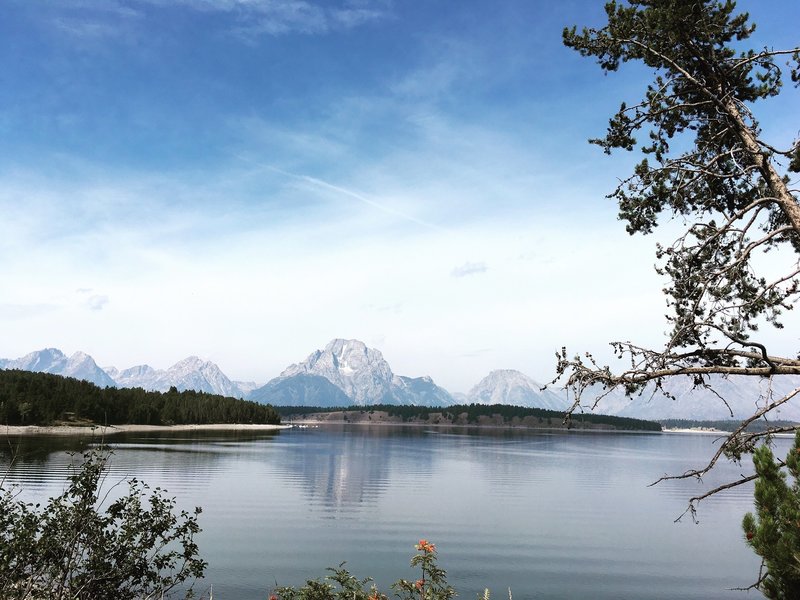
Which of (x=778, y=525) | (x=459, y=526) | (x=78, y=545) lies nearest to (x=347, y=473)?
(x=459, y=526)

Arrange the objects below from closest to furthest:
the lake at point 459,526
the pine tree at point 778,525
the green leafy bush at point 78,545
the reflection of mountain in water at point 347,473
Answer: the pine tree at point 778,525, the green leafy bush at point 78,545, the lake at point 459,526, the reflection of mountain in water at point 347,473

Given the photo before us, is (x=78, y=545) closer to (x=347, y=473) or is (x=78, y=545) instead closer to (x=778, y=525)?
(x=778, y=525)

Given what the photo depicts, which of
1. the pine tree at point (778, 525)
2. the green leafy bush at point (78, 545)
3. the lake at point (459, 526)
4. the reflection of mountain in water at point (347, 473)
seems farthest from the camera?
the reflection of mountain in water at point (347, 473)

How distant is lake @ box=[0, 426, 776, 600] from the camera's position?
33062 millimetres

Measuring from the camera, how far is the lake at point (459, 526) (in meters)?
33.1

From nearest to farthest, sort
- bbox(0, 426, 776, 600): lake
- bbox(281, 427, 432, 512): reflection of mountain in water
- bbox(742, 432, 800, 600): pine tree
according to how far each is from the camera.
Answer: bbox(742, 432, 800, 600): pine tree → bbox(0, 426, 776, 600): lake → bbox(281, 427, 432, 512): reflection of mountain in water

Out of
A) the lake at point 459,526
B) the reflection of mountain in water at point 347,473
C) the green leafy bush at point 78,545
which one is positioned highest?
the green leafy bush at point 78,545

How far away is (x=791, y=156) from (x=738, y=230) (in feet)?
6.59

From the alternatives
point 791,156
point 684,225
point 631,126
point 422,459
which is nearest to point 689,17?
point 631,126

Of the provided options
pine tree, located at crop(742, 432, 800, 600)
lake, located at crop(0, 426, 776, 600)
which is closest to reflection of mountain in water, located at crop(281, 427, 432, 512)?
lake, located at crop(0, 426, 776, 600)

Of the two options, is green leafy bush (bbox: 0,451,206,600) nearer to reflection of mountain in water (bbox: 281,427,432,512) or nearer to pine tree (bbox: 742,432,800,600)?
pine tree (bbox: 742,432,800,600)

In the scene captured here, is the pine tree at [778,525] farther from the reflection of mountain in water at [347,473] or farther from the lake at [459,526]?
the reflection of mountain in water at [347,473]

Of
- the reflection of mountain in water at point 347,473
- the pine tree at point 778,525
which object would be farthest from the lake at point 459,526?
the pine tree at point 778,525

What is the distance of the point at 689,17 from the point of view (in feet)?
43.3
